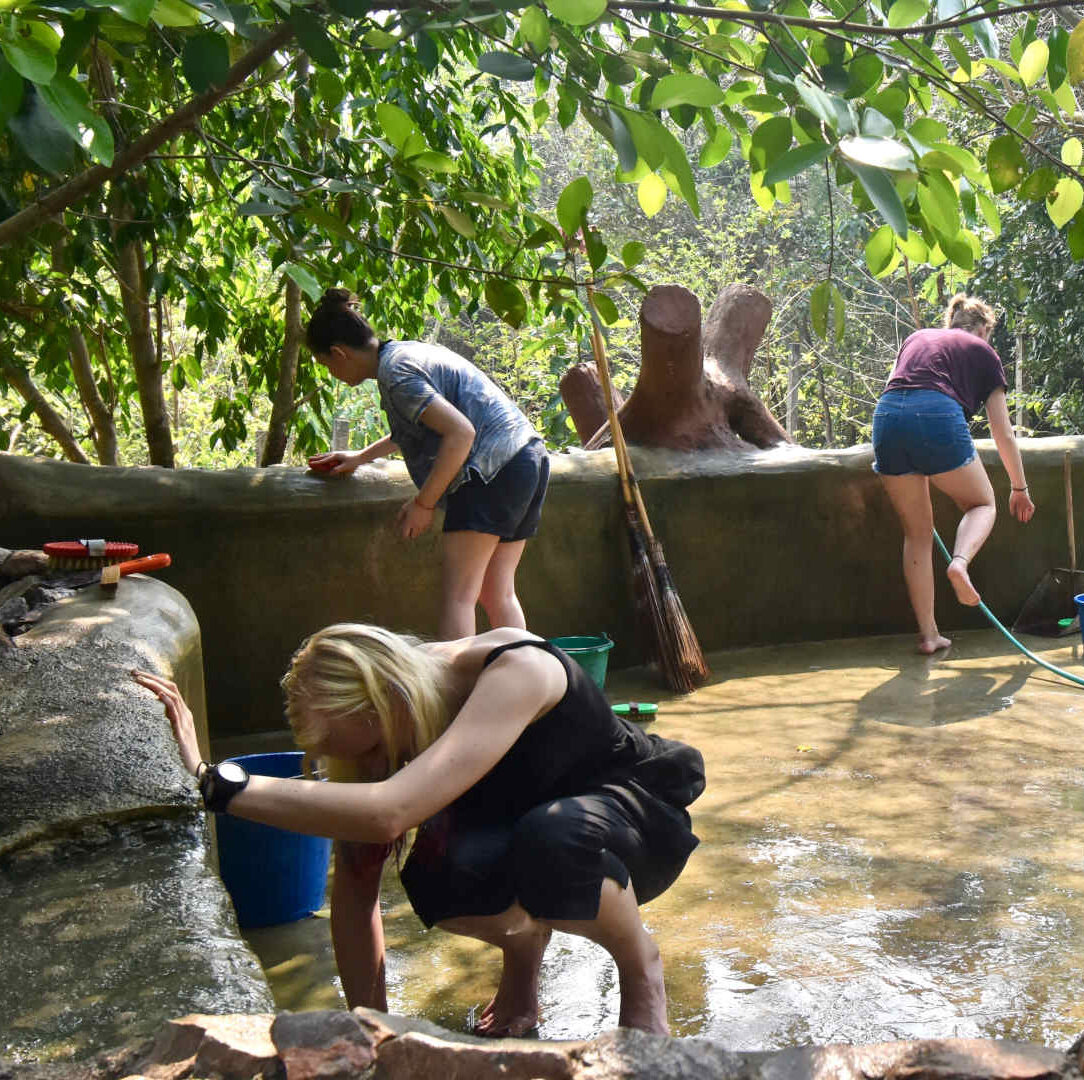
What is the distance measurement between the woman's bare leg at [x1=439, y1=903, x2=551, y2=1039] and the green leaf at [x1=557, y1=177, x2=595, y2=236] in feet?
4.17

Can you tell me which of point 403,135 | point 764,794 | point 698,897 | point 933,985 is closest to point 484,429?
point 764,794

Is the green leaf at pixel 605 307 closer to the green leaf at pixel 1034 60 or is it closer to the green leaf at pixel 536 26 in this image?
the green leaf at pixel 536 26

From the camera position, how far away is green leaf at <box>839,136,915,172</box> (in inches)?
53.1

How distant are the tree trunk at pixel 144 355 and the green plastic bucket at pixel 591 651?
2303 millimetres

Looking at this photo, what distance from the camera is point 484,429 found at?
4.29 meters

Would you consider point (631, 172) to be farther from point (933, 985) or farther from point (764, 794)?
point (764, 794)

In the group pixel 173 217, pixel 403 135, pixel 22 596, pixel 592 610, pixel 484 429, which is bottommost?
pixel 592 610

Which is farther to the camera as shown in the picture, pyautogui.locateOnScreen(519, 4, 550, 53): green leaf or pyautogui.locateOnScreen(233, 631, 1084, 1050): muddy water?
pyautogui.locateOnScreen(233, 631, 1084, 1050): muddy water

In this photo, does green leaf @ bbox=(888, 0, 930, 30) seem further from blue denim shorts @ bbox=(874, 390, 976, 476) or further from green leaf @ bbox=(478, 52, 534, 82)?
blue denim shorts @ bbox=(874, 390, 976, 476)

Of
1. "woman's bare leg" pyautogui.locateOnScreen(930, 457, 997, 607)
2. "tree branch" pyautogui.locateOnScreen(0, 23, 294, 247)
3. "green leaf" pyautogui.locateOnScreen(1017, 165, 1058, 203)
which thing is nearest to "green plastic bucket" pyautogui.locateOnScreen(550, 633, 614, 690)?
"woman's bare leg" pyautogui.locateOnScreen(930, 457, 997, 607)

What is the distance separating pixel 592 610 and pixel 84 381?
2.87 meters

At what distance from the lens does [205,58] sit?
190cm

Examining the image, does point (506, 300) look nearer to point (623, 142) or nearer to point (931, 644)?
point (623, 142)

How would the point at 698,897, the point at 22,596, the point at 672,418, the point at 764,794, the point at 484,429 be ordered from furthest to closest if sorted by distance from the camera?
the point at 672,418
the point at 484,429
the point at 764,794
the point at 22,596
the point at 698,897
